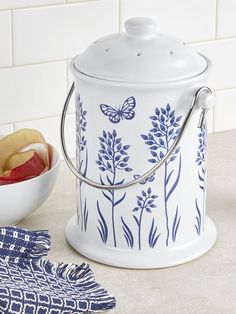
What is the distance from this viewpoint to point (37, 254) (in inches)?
47.8

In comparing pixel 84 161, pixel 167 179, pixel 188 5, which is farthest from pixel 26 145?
pixel 188 5

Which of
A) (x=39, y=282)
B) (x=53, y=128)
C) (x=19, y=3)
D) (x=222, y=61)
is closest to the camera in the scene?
(x=39, y=282)

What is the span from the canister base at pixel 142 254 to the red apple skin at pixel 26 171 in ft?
0.37

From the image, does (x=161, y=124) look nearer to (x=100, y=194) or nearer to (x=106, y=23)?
(x=100, y=194)

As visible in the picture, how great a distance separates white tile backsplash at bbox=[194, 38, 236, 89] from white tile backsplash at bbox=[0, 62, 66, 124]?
0.28 meters

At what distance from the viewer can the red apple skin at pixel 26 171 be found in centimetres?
130

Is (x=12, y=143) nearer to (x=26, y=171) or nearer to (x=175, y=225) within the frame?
(x=26, y=171)

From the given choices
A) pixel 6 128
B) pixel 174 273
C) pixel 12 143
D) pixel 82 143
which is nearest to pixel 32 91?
pixel 6 128

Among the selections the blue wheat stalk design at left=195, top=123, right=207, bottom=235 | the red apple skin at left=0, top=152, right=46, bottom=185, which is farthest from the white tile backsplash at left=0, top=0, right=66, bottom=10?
the blue wheat stalk design at left=195, top=123, right=207, bottom=235

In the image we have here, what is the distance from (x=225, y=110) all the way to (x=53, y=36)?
0.39 metres

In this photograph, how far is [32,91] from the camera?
1.52 m

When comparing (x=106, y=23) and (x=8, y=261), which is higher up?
(x=106, y=23)

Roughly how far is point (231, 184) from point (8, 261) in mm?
432

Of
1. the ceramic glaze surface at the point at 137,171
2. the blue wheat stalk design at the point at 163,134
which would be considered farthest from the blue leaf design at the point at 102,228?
the blue wheat stalk design at the point at 163,134
